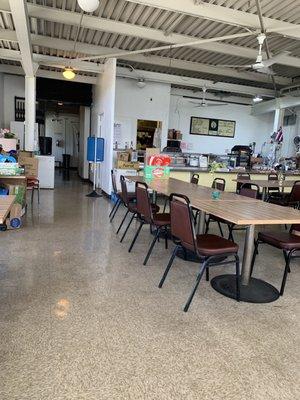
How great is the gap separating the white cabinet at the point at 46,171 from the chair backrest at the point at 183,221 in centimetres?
679

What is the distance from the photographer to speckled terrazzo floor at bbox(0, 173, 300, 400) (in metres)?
1.81

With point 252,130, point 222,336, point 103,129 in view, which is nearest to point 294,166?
point 252,130

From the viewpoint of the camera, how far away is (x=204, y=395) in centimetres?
176

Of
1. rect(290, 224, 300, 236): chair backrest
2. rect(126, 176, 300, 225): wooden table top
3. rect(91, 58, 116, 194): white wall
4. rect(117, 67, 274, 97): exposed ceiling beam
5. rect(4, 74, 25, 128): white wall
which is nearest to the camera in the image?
rect(126, 176, 300, 225): wooden table top

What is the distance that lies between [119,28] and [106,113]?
2654 mm

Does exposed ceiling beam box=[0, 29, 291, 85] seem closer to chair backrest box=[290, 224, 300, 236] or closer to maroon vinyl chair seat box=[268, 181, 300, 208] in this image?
maroon vinyl chair seat box=[268, 181, 300, 208]

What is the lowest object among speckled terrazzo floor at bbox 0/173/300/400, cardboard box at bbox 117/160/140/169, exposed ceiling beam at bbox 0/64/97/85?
speckled terrazzo floor at bbox 0/173/300/400

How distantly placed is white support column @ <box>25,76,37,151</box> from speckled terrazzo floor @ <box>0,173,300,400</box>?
16.7 feet

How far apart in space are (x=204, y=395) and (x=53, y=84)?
1030 cm

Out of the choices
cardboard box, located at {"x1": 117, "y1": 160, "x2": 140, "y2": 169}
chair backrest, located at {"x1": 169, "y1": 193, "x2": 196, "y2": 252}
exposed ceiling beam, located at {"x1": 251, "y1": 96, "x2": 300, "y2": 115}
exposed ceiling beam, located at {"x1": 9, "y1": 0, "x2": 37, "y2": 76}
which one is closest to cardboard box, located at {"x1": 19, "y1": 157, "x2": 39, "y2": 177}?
cardboard box, located at {"x1": 117, "y1": 160, "x2": 140, "y2": 169}

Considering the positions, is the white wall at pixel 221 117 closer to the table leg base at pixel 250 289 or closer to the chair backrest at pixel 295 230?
the chair backrest at pixel 295 230

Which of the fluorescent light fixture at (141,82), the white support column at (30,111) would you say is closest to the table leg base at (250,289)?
the white support column at (30,111)

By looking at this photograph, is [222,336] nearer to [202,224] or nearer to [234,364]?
[234,364]

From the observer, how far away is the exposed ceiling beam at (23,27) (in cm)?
439
